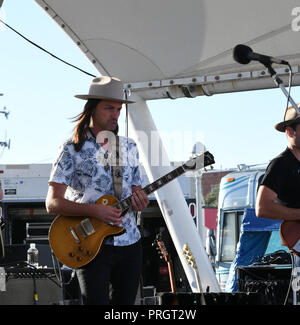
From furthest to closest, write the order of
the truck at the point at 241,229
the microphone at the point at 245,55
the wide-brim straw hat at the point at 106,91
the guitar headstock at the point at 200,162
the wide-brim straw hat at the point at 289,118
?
the truck at the point at 241,229, the guitar headstock at the point at 200,162, the wide-brim straw hat at the point at 289,118, the microphone at the point at 245,55, the wide-brim straw hat at the point at 106,91

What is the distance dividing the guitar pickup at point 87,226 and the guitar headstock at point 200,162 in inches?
38.5

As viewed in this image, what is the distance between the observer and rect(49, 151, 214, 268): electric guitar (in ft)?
12.2

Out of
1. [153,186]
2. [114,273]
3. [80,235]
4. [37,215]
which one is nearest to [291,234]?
[153,186]

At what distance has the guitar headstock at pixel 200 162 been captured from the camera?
4547 millimetres

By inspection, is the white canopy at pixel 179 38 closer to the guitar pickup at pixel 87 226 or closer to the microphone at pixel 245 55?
the microphone at pixel 245 55

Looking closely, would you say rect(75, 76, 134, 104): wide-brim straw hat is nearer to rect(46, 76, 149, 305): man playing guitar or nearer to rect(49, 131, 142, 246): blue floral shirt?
rect(46, 76, 149, 305): man playing guitar

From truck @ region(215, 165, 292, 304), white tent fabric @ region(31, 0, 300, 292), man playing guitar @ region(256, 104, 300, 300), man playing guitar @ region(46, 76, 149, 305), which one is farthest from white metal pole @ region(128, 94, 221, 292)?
man playing guitar @ region(46, 76, 149, 305)

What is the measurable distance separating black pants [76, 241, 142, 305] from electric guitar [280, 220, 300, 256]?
3.46 ft

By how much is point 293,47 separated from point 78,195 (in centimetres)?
323

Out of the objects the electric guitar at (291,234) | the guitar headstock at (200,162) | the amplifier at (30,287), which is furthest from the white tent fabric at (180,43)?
the electric guitar at (291,234)

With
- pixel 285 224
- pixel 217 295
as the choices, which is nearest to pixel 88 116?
pixel 285 224

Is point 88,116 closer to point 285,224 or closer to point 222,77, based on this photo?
point 285,224

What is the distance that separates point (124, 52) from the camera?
271 inches

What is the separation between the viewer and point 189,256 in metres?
6.85
